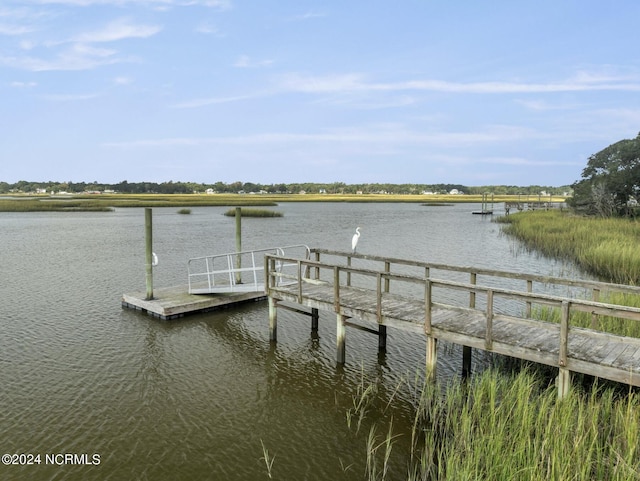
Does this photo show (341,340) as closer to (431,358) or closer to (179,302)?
(431,358)

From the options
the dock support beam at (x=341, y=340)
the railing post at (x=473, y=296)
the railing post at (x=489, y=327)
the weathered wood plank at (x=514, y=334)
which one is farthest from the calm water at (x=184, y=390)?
the railing post at (x=489, y=327)

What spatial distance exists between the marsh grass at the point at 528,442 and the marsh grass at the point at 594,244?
10.9 metres

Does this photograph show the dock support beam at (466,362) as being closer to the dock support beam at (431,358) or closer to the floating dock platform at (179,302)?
the dock support beam at (431,358)

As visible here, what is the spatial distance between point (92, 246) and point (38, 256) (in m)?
4.46

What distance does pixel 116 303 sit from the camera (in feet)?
52.0

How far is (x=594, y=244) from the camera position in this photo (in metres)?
23.6

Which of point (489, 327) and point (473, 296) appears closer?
point (489, 327)

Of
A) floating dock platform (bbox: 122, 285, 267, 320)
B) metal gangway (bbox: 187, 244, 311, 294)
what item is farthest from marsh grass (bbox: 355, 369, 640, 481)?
floating dock platform (bbox: 122, 285, 267, 320)

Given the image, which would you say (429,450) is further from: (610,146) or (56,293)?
(610,146)

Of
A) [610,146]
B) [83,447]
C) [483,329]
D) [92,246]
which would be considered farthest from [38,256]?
[610,146]

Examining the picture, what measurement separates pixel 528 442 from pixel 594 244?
2163 centimetres

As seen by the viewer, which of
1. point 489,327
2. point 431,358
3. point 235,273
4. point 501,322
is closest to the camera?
point 489,327

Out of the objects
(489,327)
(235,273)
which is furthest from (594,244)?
(489,327)

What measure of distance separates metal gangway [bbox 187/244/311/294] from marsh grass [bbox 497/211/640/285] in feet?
38.5
